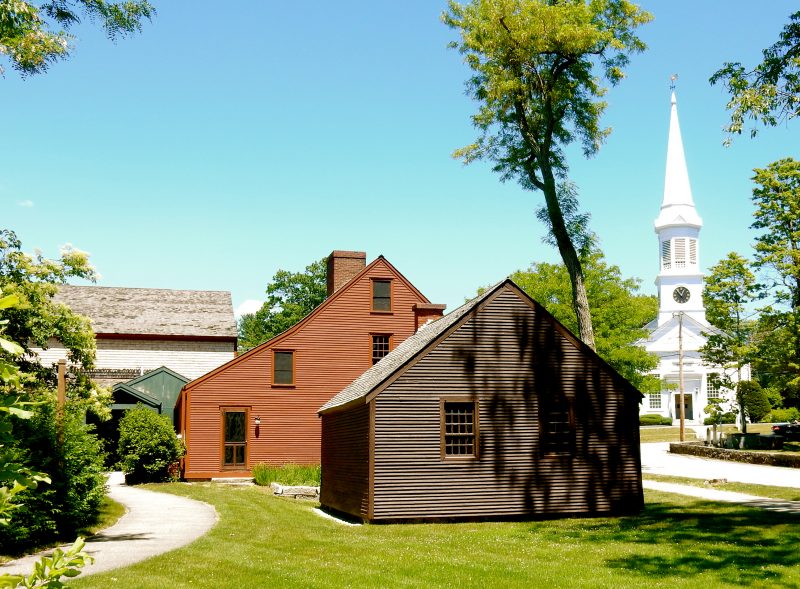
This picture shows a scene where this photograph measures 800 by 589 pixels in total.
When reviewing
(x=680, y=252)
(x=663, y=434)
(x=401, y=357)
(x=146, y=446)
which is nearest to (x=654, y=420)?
(x=663, y=434)

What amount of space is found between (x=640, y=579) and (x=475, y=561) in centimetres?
306

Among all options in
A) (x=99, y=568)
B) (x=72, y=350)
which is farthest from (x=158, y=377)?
(x=99, y=568)

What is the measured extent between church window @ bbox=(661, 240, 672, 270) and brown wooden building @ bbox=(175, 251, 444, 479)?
52.6m

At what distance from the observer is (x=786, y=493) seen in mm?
26891

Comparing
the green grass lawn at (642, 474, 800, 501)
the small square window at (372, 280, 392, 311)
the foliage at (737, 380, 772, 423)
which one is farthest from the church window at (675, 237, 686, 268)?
the green grass lawn at (642, 474, 800, 501)

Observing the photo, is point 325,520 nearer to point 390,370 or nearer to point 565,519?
point 390,370

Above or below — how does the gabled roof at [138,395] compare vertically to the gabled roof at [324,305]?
A: below

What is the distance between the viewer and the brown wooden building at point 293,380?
3591 cm

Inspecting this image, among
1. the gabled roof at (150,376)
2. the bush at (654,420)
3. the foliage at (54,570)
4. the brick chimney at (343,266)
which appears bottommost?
the bush at (654,420)

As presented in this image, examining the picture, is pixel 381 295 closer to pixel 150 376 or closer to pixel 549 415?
pixel 150 376

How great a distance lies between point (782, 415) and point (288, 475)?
2008 inches

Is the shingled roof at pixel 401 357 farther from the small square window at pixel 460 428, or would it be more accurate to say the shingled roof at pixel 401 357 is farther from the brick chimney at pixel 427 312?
the brick chimney at pixel 427 312

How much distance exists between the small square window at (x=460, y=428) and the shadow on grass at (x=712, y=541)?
161 inches

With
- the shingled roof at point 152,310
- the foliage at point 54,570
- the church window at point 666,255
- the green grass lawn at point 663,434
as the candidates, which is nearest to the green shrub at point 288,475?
the shingled roof at point 152,310
